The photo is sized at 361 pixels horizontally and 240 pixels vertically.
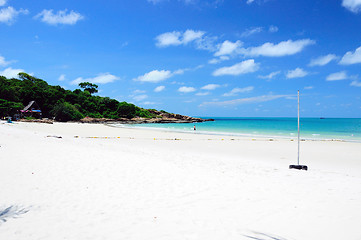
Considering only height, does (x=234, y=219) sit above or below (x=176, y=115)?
below

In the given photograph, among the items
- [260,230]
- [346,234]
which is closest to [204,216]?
Result: [260,230]

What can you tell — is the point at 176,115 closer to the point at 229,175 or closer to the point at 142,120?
the point at 142,120

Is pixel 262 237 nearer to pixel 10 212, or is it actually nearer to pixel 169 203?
pixel 169 203

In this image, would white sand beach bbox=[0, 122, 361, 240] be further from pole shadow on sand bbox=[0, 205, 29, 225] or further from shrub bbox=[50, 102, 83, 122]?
shrub bbox=[50, 102, 83, 122]

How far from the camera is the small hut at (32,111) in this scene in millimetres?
62022

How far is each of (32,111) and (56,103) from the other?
9070 mm

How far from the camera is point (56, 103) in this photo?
233 feet

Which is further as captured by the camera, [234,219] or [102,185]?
[102,185]

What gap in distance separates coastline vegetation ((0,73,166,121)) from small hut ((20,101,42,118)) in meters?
1.44

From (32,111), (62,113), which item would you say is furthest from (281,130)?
(32,111)

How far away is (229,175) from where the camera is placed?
26.4 feet

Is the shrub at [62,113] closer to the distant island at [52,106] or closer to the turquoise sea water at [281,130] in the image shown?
the distant island at [52,106]

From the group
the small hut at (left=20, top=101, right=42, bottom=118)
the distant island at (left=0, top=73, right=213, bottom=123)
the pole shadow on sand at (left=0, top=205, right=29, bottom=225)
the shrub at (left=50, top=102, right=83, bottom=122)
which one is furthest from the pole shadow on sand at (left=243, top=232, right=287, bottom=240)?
the small hut at (left=20, top=101, right=42, bottom=118)

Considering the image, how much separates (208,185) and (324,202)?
9.76 feet
